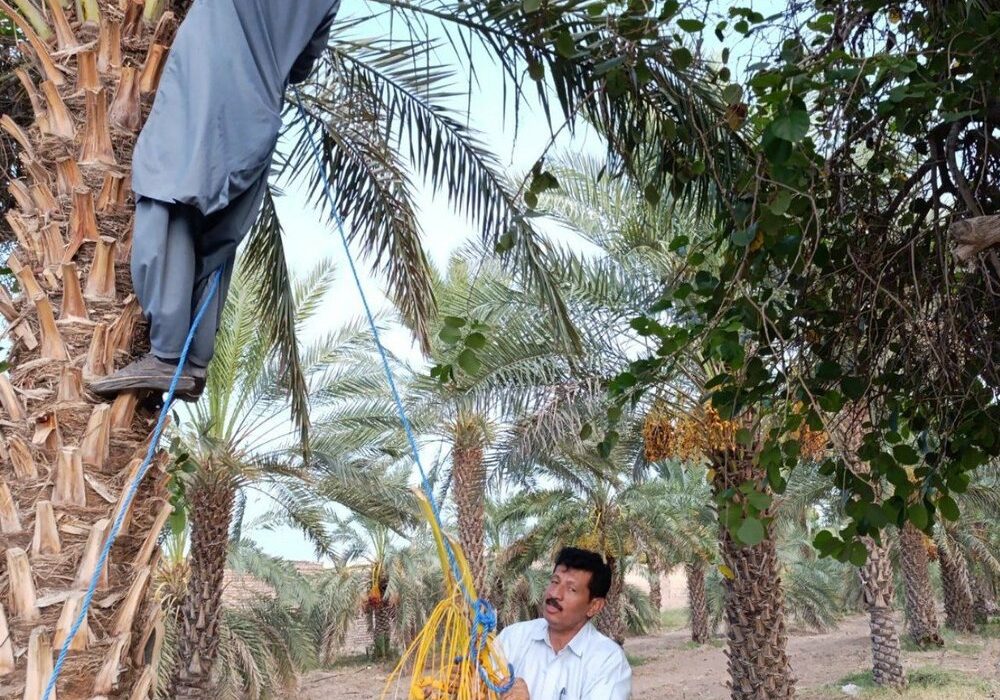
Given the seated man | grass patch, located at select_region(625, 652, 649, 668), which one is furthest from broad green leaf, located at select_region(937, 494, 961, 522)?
grass patch, located at select_region(625, 652, 649, 668)

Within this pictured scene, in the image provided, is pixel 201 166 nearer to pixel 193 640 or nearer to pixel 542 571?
pixel 193 640

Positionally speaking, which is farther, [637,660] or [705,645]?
[705,645]

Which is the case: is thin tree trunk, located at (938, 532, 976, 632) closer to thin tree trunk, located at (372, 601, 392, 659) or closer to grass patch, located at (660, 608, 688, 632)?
thin tree trunk, located at (372, 601, 392, 659)

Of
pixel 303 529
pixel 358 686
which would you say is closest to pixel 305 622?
pixel 358 686

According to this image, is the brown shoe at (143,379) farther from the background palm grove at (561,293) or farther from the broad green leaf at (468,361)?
the broad green leaf at (468,361)

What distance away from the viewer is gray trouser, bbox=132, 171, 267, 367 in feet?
8.32

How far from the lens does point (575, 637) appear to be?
3.36m

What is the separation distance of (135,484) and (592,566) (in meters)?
1.73

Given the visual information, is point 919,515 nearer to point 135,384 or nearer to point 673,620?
point 135,384

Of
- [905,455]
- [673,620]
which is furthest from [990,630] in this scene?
[905,455]

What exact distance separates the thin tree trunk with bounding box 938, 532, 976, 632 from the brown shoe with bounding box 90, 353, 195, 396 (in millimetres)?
22739

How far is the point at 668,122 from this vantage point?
373cm

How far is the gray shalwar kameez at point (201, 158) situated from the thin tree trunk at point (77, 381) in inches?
9.3

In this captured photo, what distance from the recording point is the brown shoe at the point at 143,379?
103 inches
